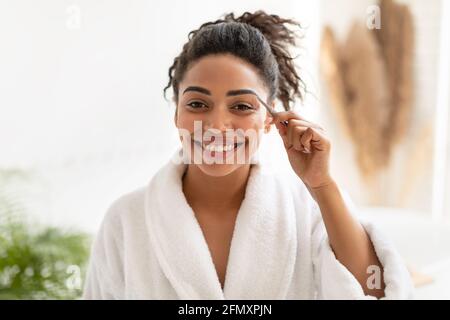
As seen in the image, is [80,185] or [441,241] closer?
[80,185]

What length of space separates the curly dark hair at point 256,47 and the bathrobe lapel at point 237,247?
0.52 feet

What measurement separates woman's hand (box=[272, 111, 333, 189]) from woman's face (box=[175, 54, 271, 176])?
4 cm

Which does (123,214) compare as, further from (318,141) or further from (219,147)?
(318,141)

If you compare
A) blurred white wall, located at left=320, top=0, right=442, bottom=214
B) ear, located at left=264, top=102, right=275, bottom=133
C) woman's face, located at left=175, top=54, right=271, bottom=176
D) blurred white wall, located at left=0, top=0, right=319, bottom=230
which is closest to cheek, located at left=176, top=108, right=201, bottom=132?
woman's face, located at left=175, top=54, right=271, bottom=176

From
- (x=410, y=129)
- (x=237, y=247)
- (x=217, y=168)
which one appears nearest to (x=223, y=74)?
(x=217, y=168)

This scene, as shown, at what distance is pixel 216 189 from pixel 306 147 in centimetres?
18

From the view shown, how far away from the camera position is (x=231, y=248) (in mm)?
741

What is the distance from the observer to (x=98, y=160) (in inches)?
38.0

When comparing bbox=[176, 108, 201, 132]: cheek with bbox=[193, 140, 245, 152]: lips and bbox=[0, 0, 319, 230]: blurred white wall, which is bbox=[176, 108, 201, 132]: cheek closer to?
bbox=[193, 140, 245, 152]: lips

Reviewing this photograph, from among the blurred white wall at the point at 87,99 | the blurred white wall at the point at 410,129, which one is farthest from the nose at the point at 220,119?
the blurred white wall at the point at 410,129

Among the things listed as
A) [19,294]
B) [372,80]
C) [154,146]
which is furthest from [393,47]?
[19,294]

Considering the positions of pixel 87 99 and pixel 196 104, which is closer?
pixel 196 104
